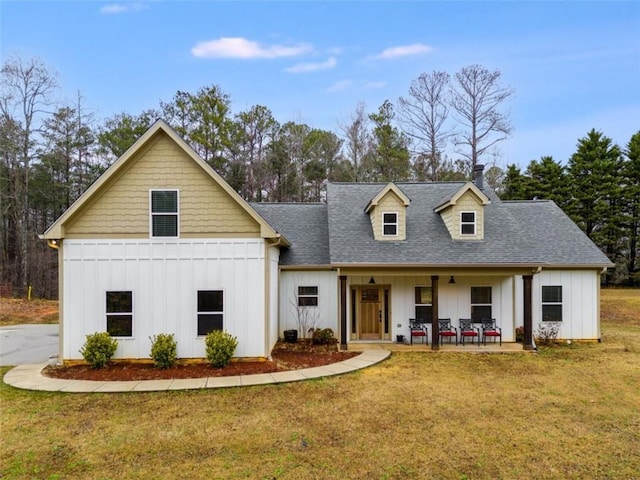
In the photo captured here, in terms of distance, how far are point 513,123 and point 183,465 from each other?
30670mm

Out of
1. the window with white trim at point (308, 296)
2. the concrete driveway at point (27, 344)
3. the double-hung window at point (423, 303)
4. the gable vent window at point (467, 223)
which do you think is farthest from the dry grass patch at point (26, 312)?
the gable vent window at point (467, 223)

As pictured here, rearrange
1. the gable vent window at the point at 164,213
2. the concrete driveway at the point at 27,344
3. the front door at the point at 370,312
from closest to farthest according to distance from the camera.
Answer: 1. the gable vent window at the point at 164,213
2. the concrete driveway at the point at 27,344
3. the front door at the point at 370,312

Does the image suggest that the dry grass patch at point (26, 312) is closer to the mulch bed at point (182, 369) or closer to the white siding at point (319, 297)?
the mulch bed at point (182, 369)

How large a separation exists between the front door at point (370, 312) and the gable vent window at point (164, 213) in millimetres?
7171

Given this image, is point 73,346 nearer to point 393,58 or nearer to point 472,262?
point 472,262

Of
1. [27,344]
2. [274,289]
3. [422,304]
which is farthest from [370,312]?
[27,344]

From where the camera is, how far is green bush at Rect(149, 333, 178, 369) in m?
9.88

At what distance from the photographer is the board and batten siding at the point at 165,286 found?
33.4 ft

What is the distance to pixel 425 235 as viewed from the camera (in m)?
14.1

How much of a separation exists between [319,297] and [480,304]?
6.06 meters

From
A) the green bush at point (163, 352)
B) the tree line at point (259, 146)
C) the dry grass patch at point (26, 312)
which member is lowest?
the dry grass patch at point (26, 312)

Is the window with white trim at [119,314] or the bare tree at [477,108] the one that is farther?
the bare tree at [477,108]

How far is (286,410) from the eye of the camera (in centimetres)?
720

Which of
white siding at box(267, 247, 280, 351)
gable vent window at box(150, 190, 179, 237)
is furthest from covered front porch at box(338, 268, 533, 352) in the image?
gable vent window at box(150, 190, 179, 237)
